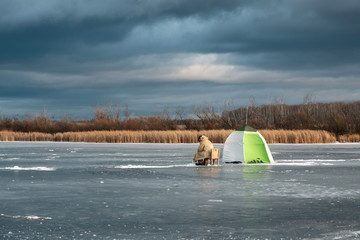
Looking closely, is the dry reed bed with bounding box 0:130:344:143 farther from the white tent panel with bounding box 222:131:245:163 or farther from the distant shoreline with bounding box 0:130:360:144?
the white tent panel with bounding box 222:131:245:163

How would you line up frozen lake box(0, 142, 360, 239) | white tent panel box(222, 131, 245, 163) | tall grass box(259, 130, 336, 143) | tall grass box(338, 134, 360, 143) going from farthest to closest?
1. tall grass box(338, 134, 360, 143)
2. tall grass box(259, 130, 336, 143)
3. white tent panel box(222, 131, 245, 163)
4. frozen lake box(0, 142, 360, 239)

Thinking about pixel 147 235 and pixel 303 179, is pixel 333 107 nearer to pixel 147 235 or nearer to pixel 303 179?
pixel 303 179

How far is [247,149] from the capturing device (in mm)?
17859

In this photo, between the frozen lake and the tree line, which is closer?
the frozen lake

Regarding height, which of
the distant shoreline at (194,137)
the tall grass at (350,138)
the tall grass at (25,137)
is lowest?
the tall grass at (350,138)

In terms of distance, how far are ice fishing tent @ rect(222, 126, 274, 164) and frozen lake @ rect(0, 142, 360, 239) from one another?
3.48 meters

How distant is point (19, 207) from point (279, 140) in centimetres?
2809

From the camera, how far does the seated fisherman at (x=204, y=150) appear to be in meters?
16.5

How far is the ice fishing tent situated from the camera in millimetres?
17797

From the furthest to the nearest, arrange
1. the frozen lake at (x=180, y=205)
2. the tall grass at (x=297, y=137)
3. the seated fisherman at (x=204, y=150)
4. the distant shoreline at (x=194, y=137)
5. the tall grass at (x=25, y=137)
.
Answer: the tall grass at (x=25, y=137), the distant shoreline at (x=194, y=137), the tall grass at (x=297, y=137), the seated fisherman at (x=204, y=150), the frozen lake at (x=180, y=205)

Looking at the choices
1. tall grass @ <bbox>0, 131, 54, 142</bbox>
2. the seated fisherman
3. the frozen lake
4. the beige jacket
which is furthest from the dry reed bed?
the frozen lake

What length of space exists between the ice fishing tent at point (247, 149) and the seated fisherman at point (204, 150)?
1.31 m

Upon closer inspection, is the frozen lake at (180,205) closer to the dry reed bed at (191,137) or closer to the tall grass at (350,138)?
the dry reed bed at (191,137)

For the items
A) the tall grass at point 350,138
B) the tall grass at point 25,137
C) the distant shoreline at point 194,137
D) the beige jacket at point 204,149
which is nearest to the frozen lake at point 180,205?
the beige jacket at point 204,149
